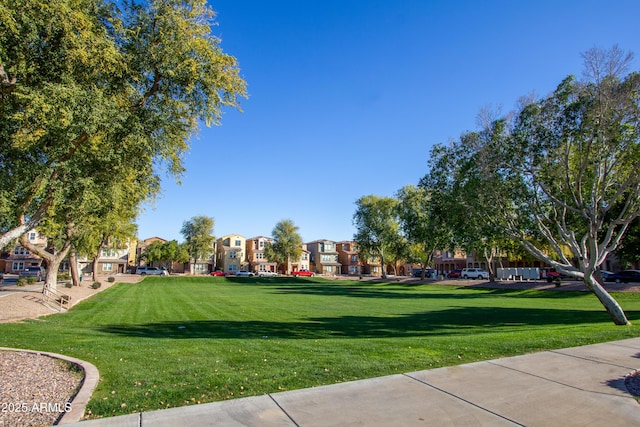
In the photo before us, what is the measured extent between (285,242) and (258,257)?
65.7 feet

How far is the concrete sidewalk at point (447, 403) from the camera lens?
467 cm

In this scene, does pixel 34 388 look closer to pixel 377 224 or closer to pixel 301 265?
pixel 377 224

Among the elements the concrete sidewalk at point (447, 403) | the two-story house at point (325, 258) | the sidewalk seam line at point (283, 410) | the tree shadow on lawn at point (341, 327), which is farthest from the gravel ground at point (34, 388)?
the two-story house at point (325, 258)

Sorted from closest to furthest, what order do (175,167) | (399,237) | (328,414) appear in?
(328,414)
(175,167)
(399,237)

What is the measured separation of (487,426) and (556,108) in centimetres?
1644

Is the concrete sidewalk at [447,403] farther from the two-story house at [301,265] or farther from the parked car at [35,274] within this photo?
the two-story house at [301,265]

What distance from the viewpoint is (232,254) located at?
9856 cm

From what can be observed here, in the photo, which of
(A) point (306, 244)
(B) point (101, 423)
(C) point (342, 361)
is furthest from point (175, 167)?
(A) point (306, 244)

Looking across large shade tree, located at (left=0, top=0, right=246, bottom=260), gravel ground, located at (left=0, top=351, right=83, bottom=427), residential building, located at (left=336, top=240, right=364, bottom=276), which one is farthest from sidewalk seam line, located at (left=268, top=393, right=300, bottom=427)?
residential building, located at (left=336, top=240, right=364, bottom=276)

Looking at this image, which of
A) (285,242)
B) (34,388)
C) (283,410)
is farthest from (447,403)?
(285,242)

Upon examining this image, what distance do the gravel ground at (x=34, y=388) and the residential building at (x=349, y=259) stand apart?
105027 millimetres

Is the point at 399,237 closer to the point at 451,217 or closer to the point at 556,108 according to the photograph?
the point at 451,217

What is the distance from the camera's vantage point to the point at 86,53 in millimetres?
9250

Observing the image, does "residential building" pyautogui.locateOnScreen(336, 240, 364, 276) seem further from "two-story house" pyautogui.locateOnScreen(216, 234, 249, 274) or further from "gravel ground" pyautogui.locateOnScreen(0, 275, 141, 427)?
"gravel ground" pyautogui.locateOnScreen(0, 275, 141, 427)
